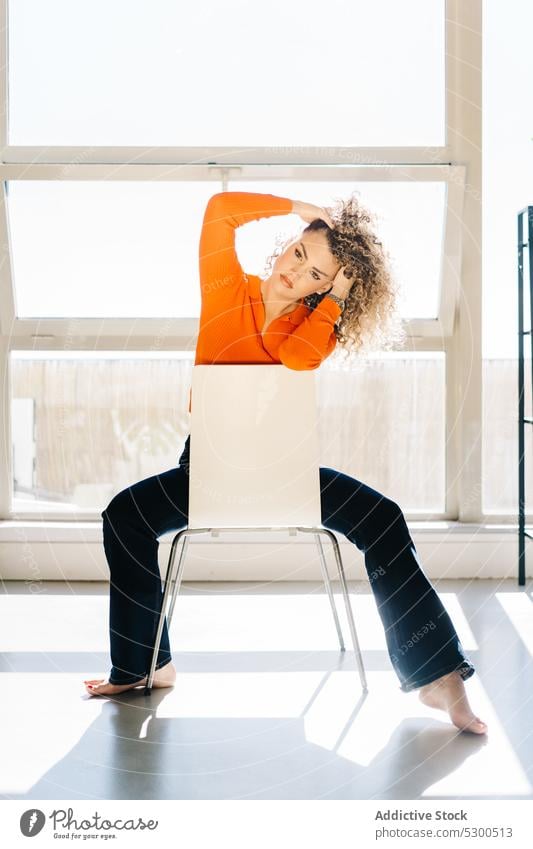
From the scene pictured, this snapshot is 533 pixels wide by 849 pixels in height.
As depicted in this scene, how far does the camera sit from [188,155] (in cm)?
323

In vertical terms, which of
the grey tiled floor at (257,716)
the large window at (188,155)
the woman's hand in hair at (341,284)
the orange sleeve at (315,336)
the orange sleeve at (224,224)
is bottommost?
the grey tiled floor at (257,716)

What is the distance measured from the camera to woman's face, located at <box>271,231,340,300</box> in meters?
2.22

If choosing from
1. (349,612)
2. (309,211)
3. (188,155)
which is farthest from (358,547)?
(188,155)

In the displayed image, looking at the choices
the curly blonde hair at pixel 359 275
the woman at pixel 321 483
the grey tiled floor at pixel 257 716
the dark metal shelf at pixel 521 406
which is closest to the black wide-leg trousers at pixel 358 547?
the woman at pixel 321 483

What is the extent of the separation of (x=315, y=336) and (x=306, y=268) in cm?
18

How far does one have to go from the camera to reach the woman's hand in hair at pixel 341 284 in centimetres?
222

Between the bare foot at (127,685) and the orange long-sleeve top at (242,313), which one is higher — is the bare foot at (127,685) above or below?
below

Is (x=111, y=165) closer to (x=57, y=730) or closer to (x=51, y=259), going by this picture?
(x=51, y=259)

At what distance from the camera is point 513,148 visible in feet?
10.9

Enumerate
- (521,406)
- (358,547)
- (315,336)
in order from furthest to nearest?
1. (521,406)
2. (315,336)
3. (358,547)

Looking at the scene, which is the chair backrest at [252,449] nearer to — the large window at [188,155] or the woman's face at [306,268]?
the woman's face at [306,268]

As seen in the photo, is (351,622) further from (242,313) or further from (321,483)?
(242,313)

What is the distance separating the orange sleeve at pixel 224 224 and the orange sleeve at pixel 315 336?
Result: 21 centimetres
